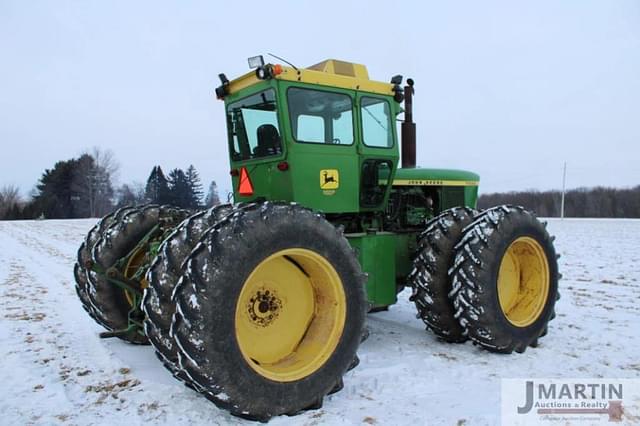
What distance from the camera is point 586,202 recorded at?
188 ft

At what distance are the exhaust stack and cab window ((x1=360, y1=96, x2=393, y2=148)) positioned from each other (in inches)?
39.7

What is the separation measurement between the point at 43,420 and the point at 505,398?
3.56 metres

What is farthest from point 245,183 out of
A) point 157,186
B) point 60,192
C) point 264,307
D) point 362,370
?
point 60,192

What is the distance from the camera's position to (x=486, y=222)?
5.31 metres

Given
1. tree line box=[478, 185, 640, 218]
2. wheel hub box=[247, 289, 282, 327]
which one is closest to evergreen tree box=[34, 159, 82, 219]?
tree line box=[478, 185, 640, 218]

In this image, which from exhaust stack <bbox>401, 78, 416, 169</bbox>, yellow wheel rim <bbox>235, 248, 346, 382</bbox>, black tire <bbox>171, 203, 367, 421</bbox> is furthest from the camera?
exhaust stack <bbox>401, 78, 416, 169</bbox>

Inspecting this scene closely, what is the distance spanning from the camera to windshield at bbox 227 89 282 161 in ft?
15.8

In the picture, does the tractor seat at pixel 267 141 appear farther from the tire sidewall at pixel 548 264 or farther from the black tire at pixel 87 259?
the tire sidewall at pixel 548 264

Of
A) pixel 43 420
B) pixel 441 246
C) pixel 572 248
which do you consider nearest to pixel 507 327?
pixel 441 246

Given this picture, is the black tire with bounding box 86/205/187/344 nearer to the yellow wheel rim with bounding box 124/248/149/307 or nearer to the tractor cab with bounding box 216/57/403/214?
the yellow wheel rim with bounding box 124/248/149/307

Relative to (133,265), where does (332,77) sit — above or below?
above

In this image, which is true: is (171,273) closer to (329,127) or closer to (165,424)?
(165,424)

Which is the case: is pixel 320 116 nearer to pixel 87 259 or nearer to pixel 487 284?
pixel 487 284

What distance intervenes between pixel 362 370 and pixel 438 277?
131 centimetres
